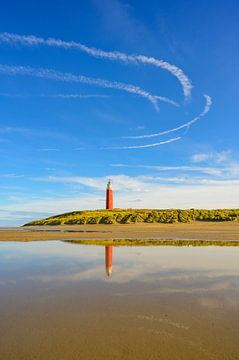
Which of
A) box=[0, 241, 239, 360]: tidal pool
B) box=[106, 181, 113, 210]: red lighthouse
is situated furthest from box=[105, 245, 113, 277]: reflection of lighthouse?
box=[106, 181, 113, 210]: red lighthouse

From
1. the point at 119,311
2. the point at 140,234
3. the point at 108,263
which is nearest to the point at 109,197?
the point at 140,234

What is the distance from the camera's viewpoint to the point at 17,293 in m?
7.68

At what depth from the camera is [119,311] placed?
637cm

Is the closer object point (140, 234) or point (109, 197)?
point (140, 234)

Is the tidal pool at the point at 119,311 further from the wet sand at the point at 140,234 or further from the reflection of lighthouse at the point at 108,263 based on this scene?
the wet sand at the point at 140,234

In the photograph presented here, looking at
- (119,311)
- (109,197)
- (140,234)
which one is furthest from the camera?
(109,197)

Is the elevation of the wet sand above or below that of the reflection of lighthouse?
above

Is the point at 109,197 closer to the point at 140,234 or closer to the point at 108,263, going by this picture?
the point at 140,234

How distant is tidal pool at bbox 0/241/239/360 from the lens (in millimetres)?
4637

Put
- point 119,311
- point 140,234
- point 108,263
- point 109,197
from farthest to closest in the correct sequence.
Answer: point 109,197
point 140,234
point 108,263
point 119,311

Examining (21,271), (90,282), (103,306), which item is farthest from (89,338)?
(21,271)

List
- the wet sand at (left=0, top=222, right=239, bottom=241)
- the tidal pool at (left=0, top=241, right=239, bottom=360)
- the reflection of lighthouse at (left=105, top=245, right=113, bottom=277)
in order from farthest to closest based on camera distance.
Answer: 1. the wet sand at (left=0, top=222, right=239, bottom=241)
2. the reflection of lighthouse at (left=105, top=245, right=113, bottom=277)
3. the tidal pool at (left=0, top=241, right=239, bottom=360)

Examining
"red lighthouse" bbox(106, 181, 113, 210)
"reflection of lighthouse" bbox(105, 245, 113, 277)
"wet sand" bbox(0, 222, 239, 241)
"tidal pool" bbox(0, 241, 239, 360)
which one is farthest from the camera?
"red lighthouse" bbox(106, 181, 113, 210)

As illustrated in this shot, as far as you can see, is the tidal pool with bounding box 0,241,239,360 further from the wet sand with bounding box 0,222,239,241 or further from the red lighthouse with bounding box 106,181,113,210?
the red lighthouse with bounding box 106,181,113,210
